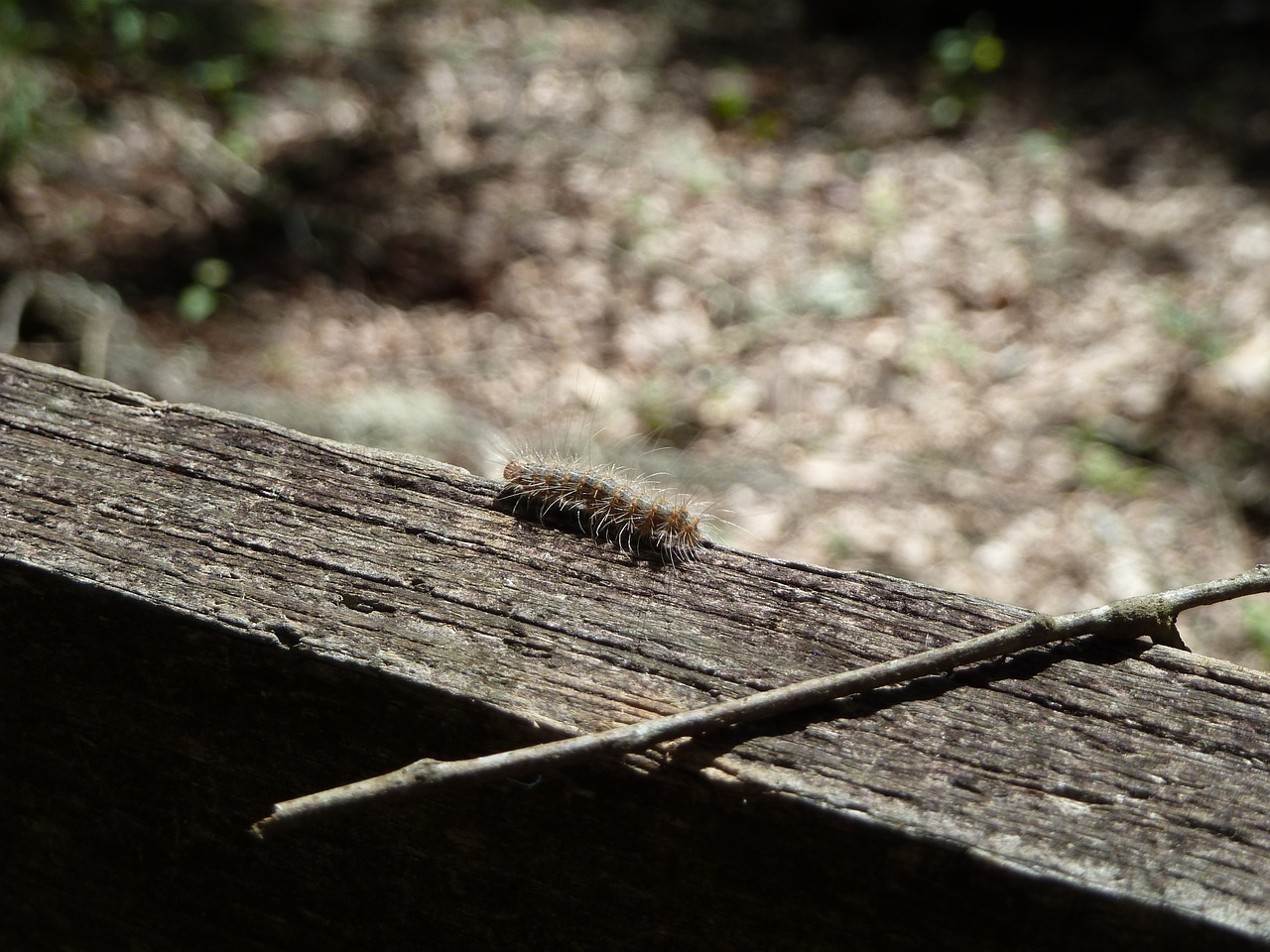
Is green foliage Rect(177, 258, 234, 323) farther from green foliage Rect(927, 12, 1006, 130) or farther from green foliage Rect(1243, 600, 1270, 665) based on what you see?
green foliage Rect(927, 12, 1006, 130)

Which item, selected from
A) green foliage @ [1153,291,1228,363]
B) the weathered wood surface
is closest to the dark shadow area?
the weathered wood surface

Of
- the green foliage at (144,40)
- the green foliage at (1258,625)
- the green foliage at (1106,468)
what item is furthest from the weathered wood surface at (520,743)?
the green foliage at (144,40)

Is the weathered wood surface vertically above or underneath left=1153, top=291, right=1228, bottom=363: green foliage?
underneath

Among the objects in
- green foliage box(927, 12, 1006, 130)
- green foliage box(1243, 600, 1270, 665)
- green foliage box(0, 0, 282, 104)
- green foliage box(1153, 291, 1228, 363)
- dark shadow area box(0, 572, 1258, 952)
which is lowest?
dark shadow area box(0, 572, 1258, 952)

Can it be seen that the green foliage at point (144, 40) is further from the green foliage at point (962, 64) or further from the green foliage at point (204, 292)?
the green foliage at point (962, 64)

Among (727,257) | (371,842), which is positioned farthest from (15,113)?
(371,842)

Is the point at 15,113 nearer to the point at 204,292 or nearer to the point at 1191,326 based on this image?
the point at 204,292
